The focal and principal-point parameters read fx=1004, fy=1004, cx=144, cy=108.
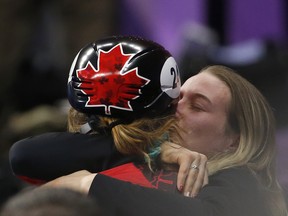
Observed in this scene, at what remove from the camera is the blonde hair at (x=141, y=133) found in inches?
99.7

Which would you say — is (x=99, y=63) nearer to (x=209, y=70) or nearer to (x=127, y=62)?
(x=127, y=62)

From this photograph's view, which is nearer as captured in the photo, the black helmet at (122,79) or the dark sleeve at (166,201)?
the dark sleeve at (166,201)

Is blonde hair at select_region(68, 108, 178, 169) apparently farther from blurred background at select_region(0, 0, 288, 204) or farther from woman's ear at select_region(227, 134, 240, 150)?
blurred background at select_region(0, 0, 288, 204)

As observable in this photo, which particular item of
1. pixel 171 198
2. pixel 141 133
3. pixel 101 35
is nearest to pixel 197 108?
pixel 141 133

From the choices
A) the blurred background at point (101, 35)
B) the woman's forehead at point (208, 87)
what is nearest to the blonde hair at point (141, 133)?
the woman's forehead at point (208, 87)

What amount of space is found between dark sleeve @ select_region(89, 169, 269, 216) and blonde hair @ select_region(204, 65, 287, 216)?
0.13 m

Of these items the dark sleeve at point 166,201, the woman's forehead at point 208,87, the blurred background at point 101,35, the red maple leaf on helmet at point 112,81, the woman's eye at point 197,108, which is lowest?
the blurred background at point 101,35

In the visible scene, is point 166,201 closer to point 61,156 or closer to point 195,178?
point 195,178

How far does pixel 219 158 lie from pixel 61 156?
1.34 ft

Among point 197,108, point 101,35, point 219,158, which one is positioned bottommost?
point 101,35

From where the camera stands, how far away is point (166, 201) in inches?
93.0

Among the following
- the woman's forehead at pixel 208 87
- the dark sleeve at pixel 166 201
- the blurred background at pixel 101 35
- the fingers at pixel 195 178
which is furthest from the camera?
the blurred background at pixel 101 35

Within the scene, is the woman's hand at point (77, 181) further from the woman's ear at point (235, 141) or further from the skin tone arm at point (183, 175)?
the woman's ear at point (235, 141)

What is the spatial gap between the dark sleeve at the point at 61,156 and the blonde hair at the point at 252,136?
0.90 feet
